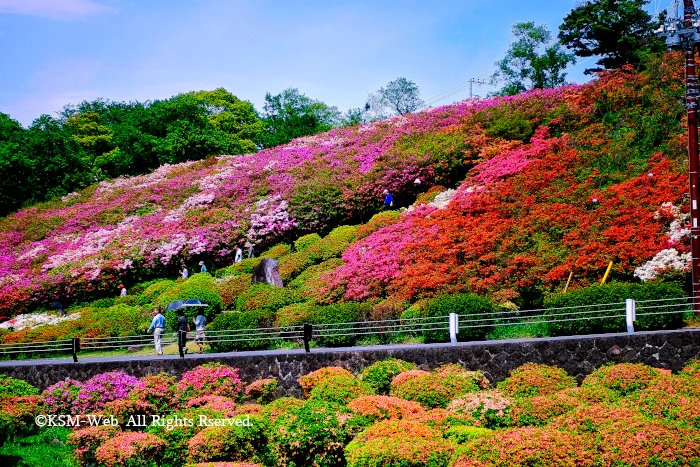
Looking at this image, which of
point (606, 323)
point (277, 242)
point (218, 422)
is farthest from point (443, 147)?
point (218, 422)

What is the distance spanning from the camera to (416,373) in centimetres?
1406

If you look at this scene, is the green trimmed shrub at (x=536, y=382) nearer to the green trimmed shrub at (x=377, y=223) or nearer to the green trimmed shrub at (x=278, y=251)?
the green trimmed shrub at (x=377, y=223)

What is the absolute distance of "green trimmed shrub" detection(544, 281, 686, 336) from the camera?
14.8 meters

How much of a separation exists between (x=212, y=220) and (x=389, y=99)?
87.9ft

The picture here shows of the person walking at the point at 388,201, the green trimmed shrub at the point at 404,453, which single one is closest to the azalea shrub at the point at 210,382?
the green trimmed shrub at the point at 404,453

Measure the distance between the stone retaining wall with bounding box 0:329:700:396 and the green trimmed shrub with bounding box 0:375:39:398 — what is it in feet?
2.93

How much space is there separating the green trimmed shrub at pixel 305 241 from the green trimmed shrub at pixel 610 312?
539 inches

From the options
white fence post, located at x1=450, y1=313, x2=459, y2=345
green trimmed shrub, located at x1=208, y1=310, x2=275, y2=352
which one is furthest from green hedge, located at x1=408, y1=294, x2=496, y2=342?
green trimmed shrub, located at x1=208, y1=310, x2=275, y2=352

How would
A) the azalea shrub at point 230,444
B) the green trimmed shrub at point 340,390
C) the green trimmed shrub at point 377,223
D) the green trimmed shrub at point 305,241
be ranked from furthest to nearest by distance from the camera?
the green trimmed shrub at point 305,241 → the green trimmed shrub at point 377,223 → the green trimmed shrub at point 340,390 → the azalea shrub at point 230,444

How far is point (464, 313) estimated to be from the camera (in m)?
16.6

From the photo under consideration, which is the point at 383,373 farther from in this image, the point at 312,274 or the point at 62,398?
the point at 312,274

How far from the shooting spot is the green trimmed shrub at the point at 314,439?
1064 cm

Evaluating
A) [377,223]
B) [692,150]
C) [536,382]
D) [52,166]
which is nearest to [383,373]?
[536,382]

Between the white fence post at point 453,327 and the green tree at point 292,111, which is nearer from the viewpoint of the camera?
the white fence post at point 453,327
